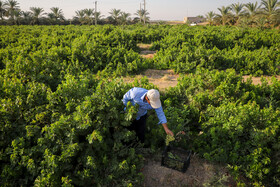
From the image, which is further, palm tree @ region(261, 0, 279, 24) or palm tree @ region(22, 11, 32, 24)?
palm tree @ region(22, 11, 32, 24)

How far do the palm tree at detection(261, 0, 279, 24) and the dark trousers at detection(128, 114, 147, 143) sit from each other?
25.0 meters

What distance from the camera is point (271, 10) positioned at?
2336cm

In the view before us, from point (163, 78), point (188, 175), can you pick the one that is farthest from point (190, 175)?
point (163, 78)

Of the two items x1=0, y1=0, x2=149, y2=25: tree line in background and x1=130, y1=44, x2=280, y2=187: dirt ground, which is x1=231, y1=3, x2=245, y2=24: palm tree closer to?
x1=0, y1=0, x2=149, y2=25: tree line in background

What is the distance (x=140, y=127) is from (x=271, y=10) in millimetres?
26777

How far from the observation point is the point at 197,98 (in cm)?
509

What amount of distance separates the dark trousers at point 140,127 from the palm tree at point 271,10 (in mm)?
24992

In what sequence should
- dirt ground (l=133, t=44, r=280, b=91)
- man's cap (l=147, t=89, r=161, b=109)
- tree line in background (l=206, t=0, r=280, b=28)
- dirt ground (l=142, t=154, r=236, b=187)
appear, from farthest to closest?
tree line in background (l=206, t=0, r=280, b=28), dirt ground (l=133, t=44, r=280, b=91), dirt ground (l=142, t=154, r=236, b=187), man's cap (l=147, t=89, r=161, b=109)

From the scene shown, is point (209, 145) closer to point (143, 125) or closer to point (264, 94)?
point (143, 125)

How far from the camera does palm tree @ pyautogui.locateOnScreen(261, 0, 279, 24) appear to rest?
72.9ft

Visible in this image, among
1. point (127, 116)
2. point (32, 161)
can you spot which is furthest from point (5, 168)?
point (127, 116)

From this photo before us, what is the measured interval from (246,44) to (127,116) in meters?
12.1

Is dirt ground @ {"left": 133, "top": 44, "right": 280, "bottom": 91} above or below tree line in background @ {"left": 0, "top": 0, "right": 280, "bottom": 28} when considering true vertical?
below

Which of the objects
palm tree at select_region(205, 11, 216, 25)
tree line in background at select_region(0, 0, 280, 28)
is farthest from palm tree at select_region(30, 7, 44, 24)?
palm tree at select_region(205, 11, 216, 25)
